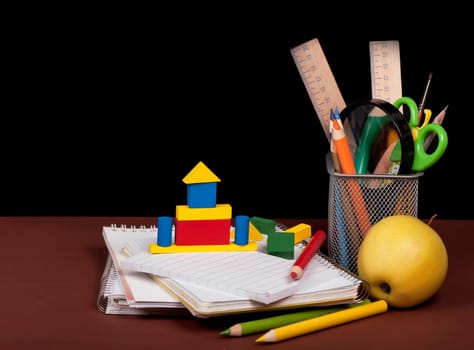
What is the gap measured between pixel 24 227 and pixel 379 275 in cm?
69

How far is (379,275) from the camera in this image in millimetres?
1198

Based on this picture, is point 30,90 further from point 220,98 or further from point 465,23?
point 465,23

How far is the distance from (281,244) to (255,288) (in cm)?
18

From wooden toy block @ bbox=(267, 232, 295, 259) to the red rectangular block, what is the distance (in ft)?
0.21

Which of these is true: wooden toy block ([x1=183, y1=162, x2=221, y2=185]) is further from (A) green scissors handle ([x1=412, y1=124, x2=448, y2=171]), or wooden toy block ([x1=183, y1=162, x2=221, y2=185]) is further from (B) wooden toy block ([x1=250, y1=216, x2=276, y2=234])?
(A) green scissors handle ([x1=412, y1=124, x2=448, y2=171])

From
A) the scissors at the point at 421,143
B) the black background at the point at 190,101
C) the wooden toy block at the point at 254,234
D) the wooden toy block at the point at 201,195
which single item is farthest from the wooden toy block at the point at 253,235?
the black background at the point at 190,101

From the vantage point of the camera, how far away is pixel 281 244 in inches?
50.8

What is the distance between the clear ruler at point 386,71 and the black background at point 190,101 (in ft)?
1.25

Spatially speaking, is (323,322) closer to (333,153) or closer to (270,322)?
(270,322)

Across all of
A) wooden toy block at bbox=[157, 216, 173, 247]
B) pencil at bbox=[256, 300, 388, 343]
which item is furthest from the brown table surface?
wooden toy block at bbox=[157, 216, 173, 247]

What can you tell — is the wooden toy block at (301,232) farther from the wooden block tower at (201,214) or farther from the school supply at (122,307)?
the school supply at (122,307)

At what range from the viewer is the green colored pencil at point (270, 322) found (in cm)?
108

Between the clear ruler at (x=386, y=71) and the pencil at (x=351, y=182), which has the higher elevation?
the clear ruler at (x=386, y=71)

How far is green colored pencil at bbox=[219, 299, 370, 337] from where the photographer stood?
42.5 inches
